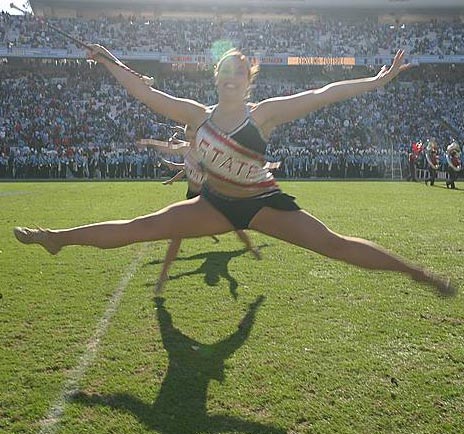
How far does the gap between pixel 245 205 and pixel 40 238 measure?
1638 millimetres

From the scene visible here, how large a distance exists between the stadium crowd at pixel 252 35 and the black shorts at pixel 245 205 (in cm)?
3928

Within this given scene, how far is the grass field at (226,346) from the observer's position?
11.8 ft

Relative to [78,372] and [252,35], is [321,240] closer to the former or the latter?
[78,372]

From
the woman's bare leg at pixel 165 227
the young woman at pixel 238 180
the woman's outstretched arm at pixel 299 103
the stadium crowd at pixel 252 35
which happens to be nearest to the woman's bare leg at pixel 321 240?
the young woman at pixel 238 180

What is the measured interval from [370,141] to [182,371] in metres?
35.8

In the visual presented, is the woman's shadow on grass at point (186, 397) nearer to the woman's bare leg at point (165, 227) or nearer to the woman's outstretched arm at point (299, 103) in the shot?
the woman's bare leg at point (165, 227)

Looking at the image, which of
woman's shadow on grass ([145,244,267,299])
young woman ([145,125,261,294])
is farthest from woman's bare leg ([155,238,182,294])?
woman's shadow on grass ([145,244,267,299])

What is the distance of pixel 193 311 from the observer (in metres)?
5.61

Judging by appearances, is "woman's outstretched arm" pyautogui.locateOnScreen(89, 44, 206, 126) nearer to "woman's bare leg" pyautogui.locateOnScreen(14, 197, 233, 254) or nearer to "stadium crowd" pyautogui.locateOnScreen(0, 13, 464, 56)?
"woman's bare leg" pyautogui.locateOnScreen(14, 197, 233, 254)

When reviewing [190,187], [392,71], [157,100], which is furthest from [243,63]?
[190,187]

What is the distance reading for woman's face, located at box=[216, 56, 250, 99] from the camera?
4.04 metres

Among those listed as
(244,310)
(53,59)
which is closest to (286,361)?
(244,310)

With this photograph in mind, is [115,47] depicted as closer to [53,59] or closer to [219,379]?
[53,59]

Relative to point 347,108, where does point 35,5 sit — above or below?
above
